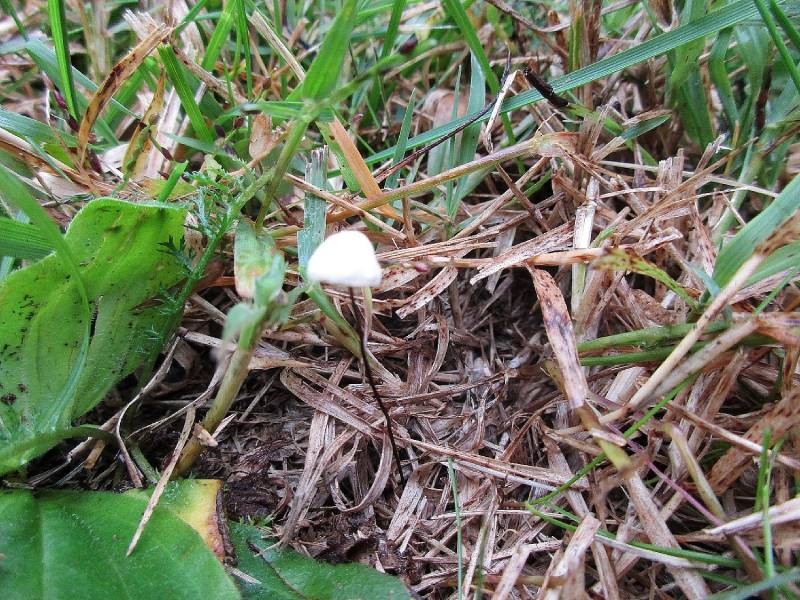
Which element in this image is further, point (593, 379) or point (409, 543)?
point (593, 379)

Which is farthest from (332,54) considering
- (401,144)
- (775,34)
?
(775,34)

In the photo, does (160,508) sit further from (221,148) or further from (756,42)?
(756,42)

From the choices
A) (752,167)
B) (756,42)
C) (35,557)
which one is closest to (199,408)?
(35,557)

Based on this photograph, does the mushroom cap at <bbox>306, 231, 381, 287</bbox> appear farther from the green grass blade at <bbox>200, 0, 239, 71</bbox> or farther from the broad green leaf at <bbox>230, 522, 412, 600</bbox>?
the green grass blade at <bbox>200, 0, 239, 71</bbox>

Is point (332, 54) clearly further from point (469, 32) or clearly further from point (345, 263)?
point (469, 32)

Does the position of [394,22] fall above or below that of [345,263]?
above

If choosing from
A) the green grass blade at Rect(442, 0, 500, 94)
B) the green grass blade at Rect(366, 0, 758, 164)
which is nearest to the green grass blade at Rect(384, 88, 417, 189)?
the green grass blade at Rect(366, 0, 758, 164)
